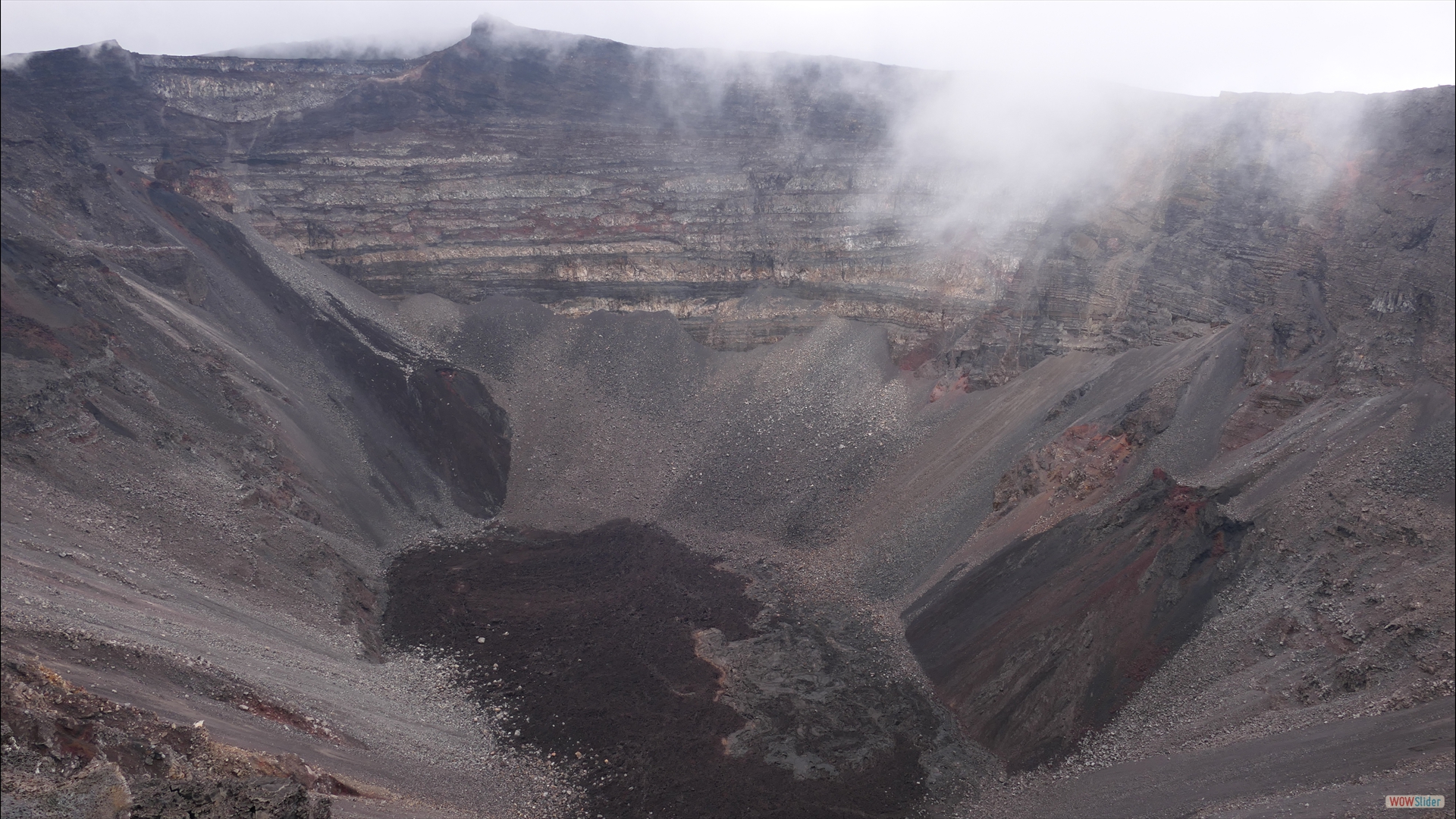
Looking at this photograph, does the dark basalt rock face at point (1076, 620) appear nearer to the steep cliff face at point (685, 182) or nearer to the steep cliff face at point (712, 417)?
the steep cliff face at point (712, 417)

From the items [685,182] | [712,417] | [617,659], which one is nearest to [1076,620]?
[617,659]

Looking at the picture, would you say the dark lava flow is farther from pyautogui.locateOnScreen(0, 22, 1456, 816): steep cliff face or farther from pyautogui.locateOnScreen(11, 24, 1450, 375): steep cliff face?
pyautogui.locateOnScreen(11, 24, 1450, 375): steep cliff face

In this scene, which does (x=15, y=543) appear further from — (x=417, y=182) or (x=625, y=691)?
(x=417, y=182)

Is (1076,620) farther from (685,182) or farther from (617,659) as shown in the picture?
(685,182)

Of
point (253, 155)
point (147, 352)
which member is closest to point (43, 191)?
point (147, 352)

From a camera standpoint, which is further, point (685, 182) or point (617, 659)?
point (685, 182)
